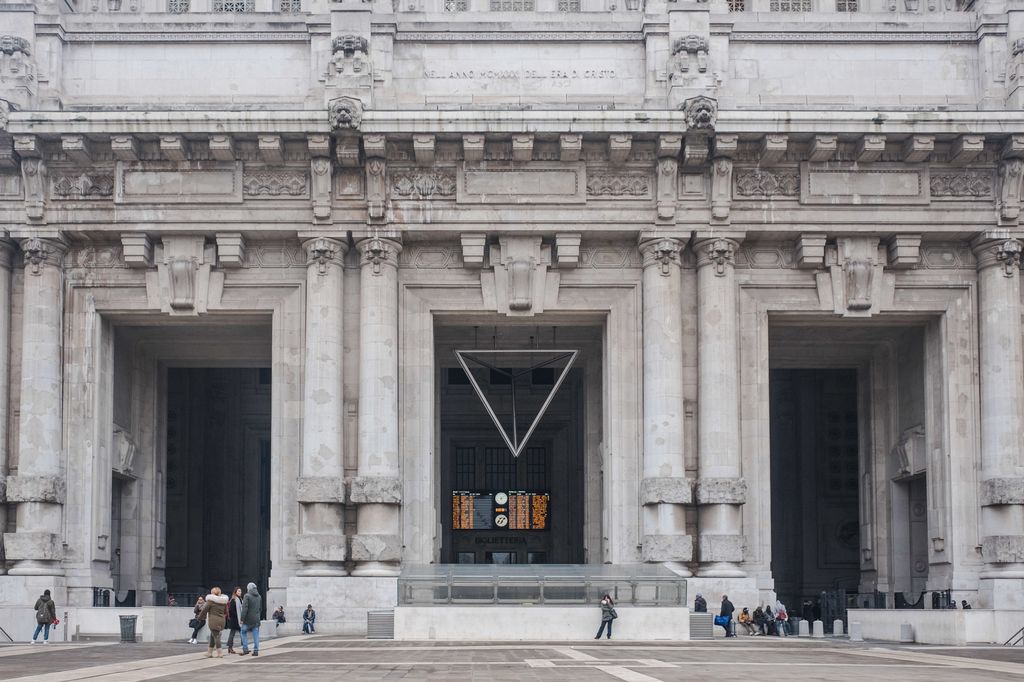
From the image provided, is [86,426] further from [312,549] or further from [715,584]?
[715,584]

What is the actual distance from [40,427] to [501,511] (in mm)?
24110

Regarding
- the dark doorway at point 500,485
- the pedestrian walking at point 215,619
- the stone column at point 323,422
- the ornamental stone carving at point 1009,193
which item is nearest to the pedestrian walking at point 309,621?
the stone column at point 323,422

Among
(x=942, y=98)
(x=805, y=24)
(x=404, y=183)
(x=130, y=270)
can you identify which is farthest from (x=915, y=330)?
(x=130, y=270)

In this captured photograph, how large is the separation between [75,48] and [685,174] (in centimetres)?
1809

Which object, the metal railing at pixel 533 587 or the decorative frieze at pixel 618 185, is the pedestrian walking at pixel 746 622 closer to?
the metal railing at pixel 533 587

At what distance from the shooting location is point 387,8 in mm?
43000

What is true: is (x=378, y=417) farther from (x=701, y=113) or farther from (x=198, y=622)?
(x=701, y=113)

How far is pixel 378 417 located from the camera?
41.1 m

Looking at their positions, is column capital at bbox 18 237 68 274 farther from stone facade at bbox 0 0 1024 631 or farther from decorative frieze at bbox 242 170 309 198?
Result: decorative frieze at bbox 242 170 309 198

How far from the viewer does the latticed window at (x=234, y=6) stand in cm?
4588

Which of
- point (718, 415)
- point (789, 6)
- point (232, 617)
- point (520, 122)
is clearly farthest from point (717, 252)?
point (232, 617)

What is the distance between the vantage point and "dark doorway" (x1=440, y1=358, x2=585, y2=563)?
197 feet

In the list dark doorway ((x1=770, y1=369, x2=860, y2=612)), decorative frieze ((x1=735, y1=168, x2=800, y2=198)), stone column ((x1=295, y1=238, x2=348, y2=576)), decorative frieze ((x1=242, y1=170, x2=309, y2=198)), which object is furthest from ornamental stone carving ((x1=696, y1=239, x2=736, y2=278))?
dark doorway ((x1=770, y1=369, x2=860, y2=612))

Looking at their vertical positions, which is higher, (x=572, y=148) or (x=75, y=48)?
(x=75, y=48)
